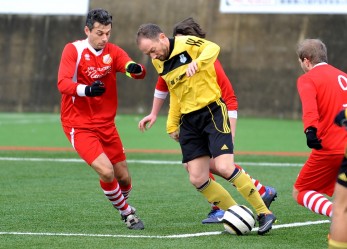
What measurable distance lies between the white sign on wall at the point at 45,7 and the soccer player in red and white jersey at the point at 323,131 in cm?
2148

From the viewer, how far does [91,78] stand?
31.6ft

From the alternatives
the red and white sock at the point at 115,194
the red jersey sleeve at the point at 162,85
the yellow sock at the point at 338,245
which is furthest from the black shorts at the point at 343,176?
the red jersey sleeve at the point at 162,85

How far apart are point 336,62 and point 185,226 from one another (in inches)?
703

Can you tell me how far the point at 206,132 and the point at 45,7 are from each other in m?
21.6

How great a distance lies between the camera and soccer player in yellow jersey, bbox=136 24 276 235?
880 centimetres

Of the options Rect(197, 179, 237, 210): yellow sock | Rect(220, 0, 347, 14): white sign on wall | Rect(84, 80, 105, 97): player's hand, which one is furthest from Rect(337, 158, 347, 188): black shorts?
Rect(220, 0, 347, 14): white sign on wall

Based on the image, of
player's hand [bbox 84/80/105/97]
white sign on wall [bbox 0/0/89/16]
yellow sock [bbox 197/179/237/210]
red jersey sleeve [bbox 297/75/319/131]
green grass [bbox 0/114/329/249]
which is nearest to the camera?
red jersey sleeve [bbox 297/75/319/131]

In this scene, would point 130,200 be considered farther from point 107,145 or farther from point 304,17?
point 304,17

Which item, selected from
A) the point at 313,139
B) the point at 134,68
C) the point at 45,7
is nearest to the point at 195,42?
the point at 134,68

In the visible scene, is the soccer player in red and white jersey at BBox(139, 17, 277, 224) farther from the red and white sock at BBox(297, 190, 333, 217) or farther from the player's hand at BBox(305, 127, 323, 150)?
the player's hand at BBox(305, 127, 323, 150)

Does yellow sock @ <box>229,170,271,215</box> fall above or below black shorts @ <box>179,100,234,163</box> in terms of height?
below

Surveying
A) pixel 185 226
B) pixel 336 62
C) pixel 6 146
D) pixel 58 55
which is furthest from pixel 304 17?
pixel 185 226

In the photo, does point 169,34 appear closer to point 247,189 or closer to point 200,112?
point 200,112

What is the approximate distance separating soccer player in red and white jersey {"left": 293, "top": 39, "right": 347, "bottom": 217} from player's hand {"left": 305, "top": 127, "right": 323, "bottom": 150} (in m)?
0.23
